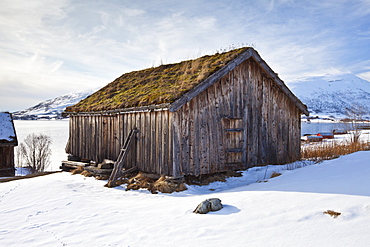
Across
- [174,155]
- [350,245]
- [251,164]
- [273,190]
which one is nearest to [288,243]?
[350,245]

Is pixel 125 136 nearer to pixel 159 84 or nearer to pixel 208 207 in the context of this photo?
pixel 159 84

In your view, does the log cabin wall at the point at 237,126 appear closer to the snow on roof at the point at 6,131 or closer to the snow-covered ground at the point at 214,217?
the snow-covered ground at the point at 214,217

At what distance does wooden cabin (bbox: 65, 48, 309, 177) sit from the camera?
974 cm

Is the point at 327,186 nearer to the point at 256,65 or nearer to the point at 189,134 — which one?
the point at 189,134

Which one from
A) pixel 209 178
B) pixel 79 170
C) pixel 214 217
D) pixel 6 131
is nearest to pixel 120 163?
pixel 209 178

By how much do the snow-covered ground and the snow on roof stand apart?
13987mm

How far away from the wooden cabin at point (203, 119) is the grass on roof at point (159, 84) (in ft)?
0.16

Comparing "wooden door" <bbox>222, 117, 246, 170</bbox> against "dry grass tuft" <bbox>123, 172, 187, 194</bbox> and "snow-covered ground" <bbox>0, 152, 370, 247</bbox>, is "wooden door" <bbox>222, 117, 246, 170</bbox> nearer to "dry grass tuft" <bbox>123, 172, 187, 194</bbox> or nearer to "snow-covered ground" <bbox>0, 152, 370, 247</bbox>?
"dry grass tuft" <bbox>123, 172, 187, 194</bbox>

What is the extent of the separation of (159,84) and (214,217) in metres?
7.33

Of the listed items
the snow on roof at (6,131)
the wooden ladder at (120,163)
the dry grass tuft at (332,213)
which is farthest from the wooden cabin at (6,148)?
the dry grass tuft at (332,213)

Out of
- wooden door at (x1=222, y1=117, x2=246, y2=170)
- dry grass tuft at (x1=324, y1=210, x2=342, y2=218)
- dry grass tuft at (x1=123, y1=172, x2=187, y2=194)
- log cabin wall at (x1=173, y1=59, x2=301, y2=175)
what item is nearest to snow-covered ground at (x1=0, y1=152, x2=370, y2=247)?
dry grass tuft at (x1=324, y1=210, x2=342, y2=218)

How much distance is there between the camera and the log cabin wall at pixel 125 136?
9.79 meters

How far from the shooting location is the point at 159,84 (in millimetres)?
12055

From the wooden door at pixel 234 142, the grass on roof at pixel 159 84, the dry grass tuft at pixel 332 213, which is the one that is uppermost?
the grass on roof at pixel 159 84
